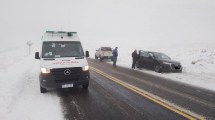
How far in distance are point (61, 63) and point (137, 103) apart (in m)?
3.50

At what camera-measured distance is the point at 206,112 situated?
676cm

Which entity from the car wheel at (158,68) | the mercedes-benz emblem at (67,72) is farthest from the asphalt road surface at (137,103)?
the car wheel at (158,68)

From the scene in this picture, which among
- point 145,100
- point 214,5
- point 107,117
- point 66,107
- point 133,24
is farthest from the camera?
point 214,5

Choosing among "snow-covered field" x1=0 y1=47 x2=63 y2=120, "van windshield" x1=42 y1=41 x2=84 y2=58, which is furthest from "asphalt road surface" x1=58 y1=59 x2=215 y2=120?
"van windshield" x1=42 y1=41 x2=84 y2=58

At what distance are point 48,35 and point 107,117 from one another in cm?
601

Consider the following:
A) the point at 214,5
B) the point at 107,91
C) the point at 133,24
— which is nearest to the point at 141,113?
the point at 107,91

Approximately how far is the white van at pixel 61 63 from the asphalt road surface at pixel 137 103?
2.05 ft

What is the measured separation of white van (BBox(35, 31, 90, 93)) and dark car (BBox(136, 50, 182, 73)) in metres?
7.72

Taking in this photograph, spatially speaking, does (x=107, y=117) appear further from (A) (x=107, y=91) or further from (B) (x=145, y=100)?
(A) (x=107, y=91)

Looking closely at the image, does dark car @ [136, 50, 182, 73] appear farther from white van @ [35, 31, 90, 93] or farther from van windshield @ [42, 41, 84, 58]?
van windshield @ [42, 41, 84, 58]

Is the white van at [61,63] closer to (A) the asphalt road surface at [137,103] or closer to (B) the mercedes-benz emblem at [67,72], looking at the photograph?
(B) the mercedes-benz emblem at [67,72]

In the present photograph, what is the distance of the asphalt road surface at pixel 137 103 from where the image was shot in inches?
258

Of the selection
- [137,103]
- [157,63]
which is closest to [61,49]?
[137,103]

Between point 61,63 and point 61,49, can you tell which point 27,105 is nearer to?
point 61,63
